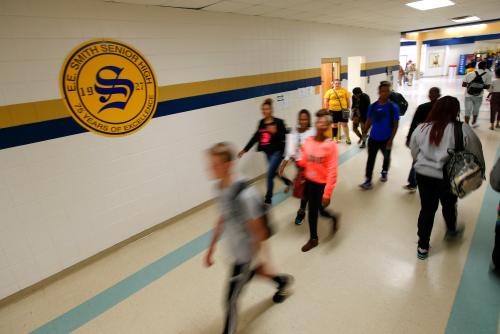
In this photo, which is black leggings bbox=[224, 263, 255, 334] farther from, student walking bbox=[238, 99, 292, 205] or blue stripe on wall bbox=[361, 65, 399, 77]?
blue stripe on wall bbox=[361, 65, 399, 77]

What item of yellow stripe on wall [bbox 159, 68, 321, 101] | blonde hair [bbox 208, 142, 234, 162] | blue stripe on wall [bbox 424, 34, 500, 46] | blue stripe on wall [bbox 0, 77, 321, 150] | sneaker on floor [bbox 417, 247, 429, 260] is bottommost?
sneaker on floor [bbox 417, 247, 429, 260]

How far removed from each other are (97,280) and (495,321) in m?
3.55

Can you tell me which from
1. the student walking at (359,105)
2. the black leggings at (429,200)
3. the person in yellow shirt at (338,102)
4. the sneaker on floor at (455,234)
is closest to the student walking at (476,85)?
the student walking at (359,105)

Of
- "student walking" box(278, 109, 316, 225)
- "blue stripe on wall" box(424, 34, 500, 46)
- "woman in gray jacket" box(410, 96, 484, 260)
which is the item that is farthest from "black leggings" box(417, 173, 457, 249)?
"blue stripe on wall" box(424, 34, 500, 46)

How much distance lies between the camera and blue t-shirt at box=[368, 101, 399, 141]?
3783mm

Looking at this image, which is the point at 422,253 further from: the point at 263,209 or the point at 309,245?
the point at 263,209

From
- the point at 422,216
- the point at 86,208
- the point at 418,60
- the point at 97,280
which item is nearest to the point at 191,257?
the point at 97,280

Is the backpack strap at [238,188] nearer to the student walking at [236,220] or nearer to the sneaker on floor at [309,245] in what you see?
the student walking at [236,220]

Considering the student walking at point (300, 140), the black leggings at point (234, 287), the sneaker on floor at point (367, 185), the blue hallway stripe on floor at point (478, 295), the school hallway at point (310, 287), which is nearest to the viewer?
the black leggings at point (234, 287)

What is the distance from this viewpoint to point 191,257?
122 inches

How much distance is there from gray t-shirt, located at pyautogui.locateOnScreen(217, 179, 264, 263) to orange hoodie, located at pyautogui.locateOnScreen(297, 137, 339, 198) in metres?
1.06

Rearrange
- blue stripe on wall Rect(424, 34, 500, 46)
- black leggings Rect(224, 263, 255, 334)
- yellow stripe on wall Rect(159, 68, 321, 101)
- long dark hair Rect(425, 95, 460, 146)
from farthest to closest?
blue stripe on wall Rect(424, 34, 500, 46) → yellow stripe on wall Rect(159, 68, 321, 101) → long dark hair Rect(425, 95, 460, 146) → black leggings Rect(224, 263, 255, 334)

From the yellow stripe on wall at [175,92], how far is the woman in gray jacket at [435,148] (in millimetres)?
2731

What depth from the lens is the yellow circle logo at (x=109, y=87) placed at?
281 cm
